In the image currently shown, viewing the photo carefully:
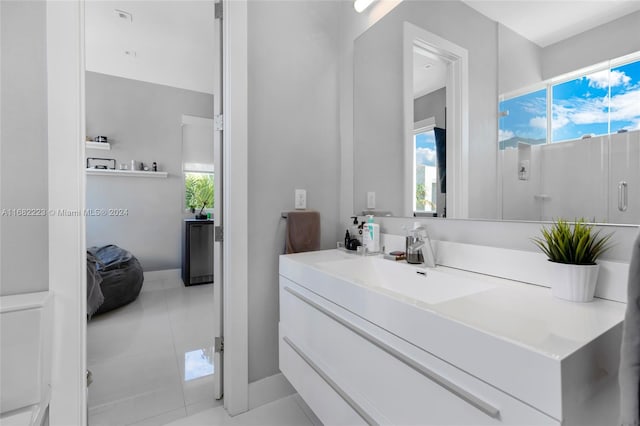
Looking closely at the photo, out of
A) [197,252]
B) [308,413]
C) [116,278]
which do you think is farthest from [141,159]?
[308,413]

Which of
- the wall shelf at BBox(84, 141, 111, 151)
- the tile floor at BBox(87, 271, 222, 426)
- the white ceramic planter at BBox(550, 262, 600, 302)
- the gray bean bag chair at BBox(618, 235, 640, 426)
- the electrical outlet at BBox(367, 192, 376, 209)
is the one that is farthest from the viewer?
the wall shelf at BBox(84, 141, 111, 151)

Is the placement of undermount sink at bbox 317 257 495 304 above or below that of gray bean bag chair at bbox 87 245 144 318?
above

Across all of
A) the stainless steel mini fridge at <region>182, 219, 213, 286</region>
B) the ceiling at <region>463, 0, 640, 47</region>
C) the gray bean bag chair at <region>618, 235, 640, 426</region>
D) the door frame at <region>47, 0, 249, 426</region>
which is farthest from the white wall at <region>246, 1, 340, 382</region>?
the stainless steel mini fridge at <region>182, 219, 213, 286</region>

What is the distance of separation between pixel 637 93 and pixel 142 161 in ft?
14.7

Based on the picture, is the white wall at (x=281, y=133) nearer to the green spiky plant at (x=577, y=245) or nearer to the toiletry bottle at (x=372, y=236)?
the toiletry bottle at (x=372, y=236)

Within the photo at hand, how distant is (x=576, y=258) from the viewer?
823 mm

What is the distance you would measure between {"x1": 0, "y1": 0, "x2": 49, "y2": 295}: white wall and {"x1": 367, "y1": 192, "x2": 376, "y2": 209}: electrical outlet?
145 centimetres

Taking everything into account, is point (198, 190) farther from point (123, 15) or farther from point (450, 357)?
point (450, 357)

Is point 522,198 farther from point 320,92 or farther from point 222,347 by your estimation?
point 222,347

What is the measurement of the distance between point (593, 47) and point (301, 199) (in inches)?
52.4

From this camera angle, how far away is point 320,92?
1805 millimetres

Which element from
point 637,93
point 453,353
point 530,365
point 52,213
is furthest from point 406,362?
point 52,213

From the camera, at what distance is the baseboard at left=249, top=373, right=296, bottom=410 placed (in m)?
1.58

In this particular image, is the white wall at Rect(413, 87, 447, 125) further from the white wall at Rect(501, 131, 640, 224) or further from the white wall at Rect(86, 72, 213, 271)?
the white wall at Rect(86, 72, 213, 271)
